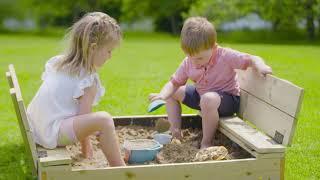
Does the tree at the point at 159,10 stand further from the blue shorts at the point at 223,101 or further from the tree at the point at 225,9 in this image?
the blue shorts at the point at 223,101

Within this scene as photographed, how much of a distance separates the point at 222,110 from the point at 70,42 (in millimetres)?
1135

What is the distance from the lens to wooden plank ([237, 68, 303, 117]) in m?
2.79

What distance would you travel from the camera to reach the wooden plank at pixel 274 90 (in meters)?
2.79

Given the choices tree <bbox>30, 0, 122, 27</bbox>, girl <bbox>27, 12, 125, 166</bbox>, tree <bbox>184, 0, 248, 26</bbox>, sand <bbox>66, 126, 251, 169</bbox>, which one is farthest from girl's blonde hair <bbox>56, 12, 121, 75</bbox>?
tree <bbox>30, 0, 122, 27</bbox>

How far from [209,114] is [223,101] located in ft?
0.56

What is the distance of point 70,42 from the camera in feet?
9.85

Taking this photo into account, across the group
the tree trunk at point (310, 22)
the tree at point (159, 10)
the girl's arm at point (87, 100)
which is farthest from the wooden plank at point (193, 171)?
the tree at point (159, 10)

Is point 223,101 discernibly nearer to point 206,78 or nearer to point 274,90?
point 206,78

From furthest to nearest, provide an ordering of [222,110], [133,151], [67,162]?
[222,110] < [133,151] < [67,162]

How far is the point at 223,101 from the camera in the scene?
3.53 m

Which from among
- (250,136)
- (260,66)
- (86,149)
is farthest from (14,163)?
(260,66)

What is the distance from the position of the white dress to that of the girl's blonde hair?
46 mm

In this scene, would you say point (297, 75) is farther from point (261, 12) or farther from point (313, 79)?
point (261, 12)

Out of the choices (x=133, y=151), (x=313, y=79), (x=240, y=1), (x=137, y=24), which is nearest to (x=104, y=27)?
(x=133, y=151)
